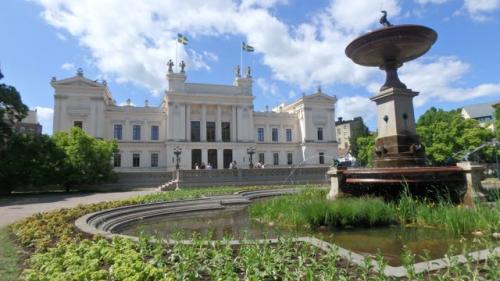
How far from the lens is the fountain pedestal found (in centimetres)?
1084

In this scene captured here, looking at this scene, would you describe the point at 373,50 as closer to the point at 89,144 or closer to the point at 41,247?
the point at 41,247

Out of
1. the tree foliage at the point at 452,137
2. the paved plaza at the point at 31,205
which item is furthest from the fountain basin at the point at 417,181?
the tree foliage at the point at 452,137

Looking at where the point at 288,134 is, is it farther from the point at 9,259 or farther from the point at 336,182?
the point at 9,259

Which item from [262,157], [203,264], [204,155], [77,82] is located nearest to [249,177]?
[204,155]

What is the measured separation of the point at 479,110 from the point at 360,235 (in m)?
90.3

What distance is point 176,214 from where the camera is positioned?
12211 mm

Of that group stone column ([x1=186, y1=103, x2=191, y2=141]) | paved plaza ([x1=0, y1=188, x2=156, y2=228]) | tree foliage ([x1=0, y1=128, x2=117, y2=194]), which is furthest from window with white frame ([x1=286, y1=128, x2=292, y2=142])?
paved plaza ([x1=0, y1=188, x2=156, y2=228])

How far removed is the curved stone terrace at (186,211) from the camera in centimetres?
414

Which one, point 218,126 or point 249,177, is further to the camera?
point 218,126

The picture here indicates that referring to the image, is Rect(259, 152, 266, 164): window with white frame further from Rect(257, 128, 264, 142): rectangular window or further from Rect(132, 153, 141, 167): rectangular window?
Rect(132, 153, 141, 167): rectangular window

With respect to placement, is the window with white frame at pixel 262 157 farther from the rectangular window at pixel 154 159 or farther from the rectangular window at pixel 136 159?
the rectangular window at pixel 136 159

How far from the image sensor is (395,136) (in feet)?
37.0

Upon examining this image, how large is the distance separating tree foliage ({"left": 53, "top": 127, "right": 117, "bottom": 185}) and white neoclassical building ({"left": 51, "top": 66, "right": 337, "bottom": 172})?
1678 centimetres

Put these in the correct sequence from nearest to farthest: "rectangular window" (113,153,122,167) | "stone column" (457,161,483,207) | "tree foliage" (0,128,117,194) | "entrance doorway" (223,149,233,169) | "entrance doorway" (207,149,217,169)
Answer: "stone column" (457,161,483,207) < "tree foliage" (0,128,117,194) < "rectangular window" (113,153,122,167) < "entrance doorway" (207,149,217,169) < "entrance doorway" (223,149,233,169)
